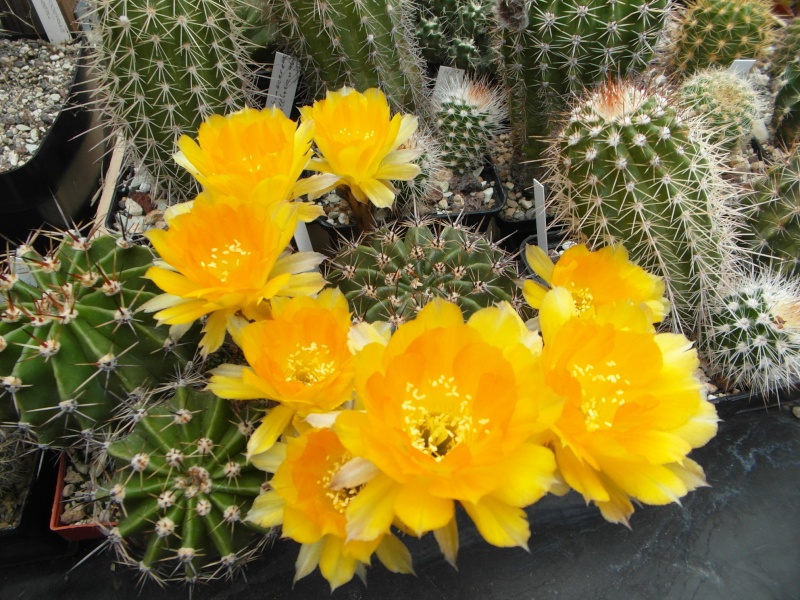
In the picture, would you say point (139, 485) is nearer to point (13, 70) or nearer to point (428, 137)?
point (428, 137)

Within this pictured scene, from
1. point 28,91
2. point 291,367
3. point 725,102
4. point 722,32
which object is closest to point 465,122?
point 725,102

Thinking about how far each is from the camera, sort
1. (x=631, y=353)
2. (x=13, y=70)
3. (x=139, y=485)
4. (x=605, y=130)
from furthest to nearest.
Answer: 1. (x=13, y=70)
2. (x=605, y=130)
3. (x=139, y=485)
4. (x=631, y=353)

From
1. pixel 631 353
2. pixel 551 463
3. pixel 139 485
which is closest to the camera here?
pixel 551 463

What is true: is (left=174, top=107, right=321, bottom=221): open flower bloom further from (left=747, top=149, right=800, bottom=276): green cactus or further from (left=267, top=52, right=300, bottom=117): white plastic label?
(left=747, top=149, right=800, bottom=276): green cactus

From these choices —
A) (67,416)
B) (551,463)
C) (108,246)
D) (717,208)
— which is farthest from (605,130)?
(67,416)

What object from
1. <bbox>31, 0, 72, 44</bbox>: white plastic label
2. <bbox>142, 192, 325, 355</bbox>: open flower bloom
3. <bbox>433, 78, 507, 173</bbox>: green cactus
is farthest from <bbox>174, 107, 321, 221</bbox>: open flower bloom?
<bbox>31, 0, 72, 44</bbox>: white plastic label

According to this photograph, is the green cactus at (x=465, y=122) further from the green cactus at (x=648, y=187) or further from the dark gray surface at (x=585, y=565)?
the dark gray surface at (x=585, y=565)

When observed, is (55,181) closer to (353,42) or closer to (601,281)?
(353,42)
